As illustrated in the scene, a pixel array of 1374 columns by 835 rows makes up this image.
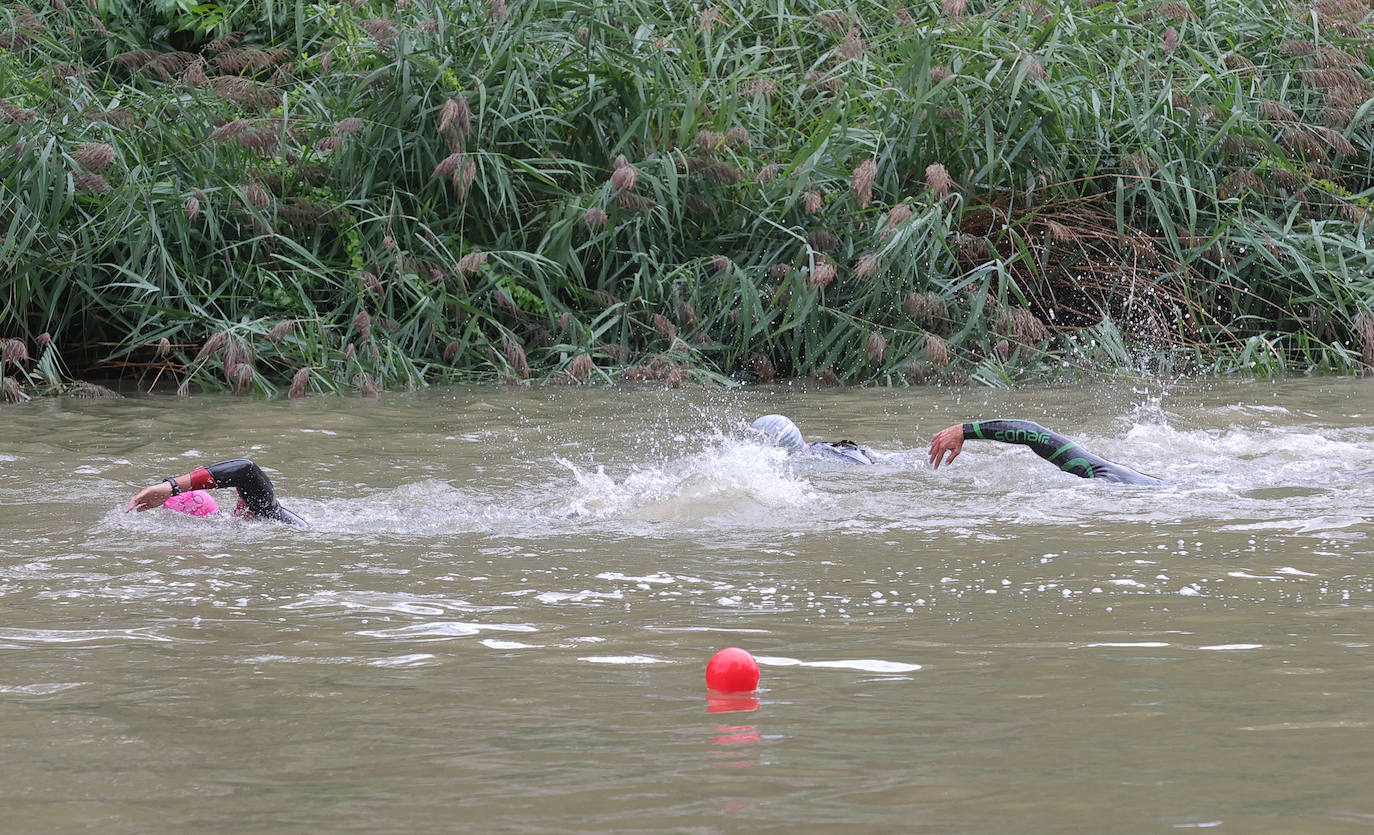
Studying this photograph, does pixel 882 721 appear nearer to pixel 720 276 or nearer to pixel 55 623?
pixel 55 623

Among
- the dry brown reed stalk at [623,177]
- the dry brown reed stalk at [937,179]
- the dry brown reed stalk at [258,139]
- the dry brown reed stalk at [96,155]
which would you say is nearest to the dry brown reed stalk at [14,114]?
the dry brown reed stalk at [96,155]

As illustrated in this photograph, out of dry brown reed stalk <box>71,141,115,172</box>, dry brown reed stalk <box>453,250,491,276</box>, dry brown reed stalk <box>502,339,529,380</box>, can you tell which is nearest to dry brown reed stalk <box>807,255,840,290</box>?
dry brown reed stalk <box>502,339,529,380</box>

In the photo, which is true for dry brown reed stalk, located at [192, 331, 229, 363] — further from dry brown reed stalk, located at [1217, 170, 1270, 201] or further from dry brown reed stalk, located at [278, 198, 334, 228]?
dry brown reed stalk, located at [1217, 170, 1270, 201]

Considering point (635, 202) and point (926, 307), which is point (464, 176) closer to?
point (635, 202)

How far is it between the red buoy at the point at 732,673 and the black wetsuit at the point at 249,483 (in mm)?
3004

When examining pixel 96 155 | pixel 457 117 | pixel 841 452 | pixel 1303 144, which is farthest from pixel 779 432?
pixel 1303 144

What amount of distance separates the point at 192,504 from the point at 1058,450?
3.72 metres

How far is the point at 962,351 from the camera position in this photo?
11109mm

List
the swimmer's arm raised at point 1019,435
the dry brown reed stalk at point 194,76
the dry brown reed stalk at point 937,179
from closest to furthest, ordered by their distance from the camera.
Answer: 1. the swimmer's arm raised at point 1019,435
2. the dry brown reed stalk at point 937,179
3. the dry brown reed stalk at point 194,76

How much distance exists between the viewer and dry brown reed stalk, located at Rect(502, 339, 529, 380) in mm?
10633

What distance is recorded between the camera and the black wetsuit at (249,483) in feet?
19.6

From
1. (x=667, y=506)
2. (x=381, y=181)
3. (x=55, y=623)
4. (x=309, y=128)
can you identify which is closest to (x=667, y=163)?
(x=381, y=181)

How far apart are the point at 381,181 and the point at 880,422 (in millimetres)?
4693

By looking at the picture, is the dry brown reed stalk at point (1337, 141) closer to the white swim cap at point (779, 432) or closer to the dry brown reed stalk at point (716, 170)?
the dry brown reed stalk at point (716, 170)
